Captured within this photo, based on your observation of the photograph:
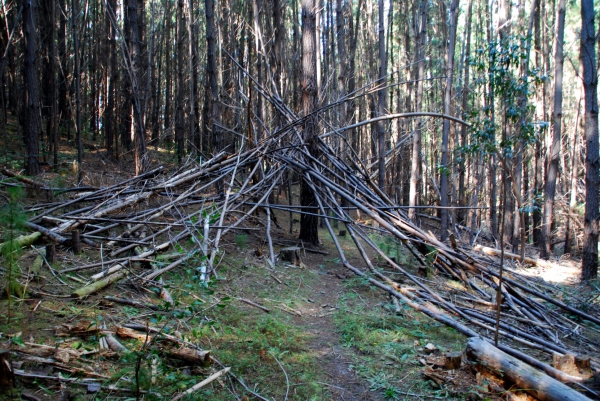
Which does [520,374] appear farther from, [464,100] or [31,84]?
[464,100]

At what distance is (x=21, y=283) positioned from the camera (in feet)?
11.5

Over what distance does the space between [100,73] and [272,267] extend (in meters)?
14.6

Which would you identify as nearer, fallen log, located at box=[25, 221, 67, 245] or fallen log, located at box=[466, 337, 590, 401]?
fallen log, located at box=[466, 337, 590, 401]

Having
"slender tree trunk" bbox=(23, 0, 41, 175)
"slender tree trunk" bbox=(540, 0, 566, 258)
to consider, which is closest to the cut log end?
"slender tree trunk" bbox=(23, 0, 41, 175)

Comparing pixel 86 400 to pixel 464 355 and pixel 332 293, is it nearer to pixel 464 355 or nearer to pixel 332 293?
pixel 464 355

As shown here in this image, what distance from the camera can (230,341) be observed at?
3.46 m

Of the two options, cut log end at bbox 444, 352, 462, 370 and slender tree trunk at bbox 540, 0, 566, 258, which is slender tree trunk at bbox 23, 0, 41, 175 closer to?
cut log end at bbox 444, 352, 462, 370

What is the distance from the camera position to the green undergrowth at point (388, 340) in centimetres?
326

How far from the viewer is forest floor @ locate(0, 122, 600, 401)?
8.45 ft

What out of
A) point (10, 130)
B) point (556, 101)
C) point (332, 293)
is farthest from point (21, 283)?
point (556, 101)

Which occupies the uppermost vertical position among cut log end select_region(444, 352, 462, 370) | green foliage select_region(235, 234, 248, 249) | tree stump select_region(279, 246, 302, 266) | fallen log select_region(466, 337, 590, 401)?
green foliage select_region(235, 234, 248, 249)

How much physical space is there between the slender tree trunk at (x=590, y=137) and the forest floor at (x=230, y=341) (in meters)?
5.60

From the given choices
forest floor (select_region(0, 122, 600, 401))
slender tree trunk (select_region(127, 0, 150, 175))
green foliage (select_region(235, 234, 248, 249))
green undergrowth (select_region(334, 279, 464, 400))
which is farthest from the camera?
slender tree trunk (select_region(127, 0, 150, 175))

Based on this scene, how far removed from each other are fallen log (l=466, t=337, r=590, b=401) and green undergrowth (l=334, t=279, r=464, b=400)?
1.52ft
